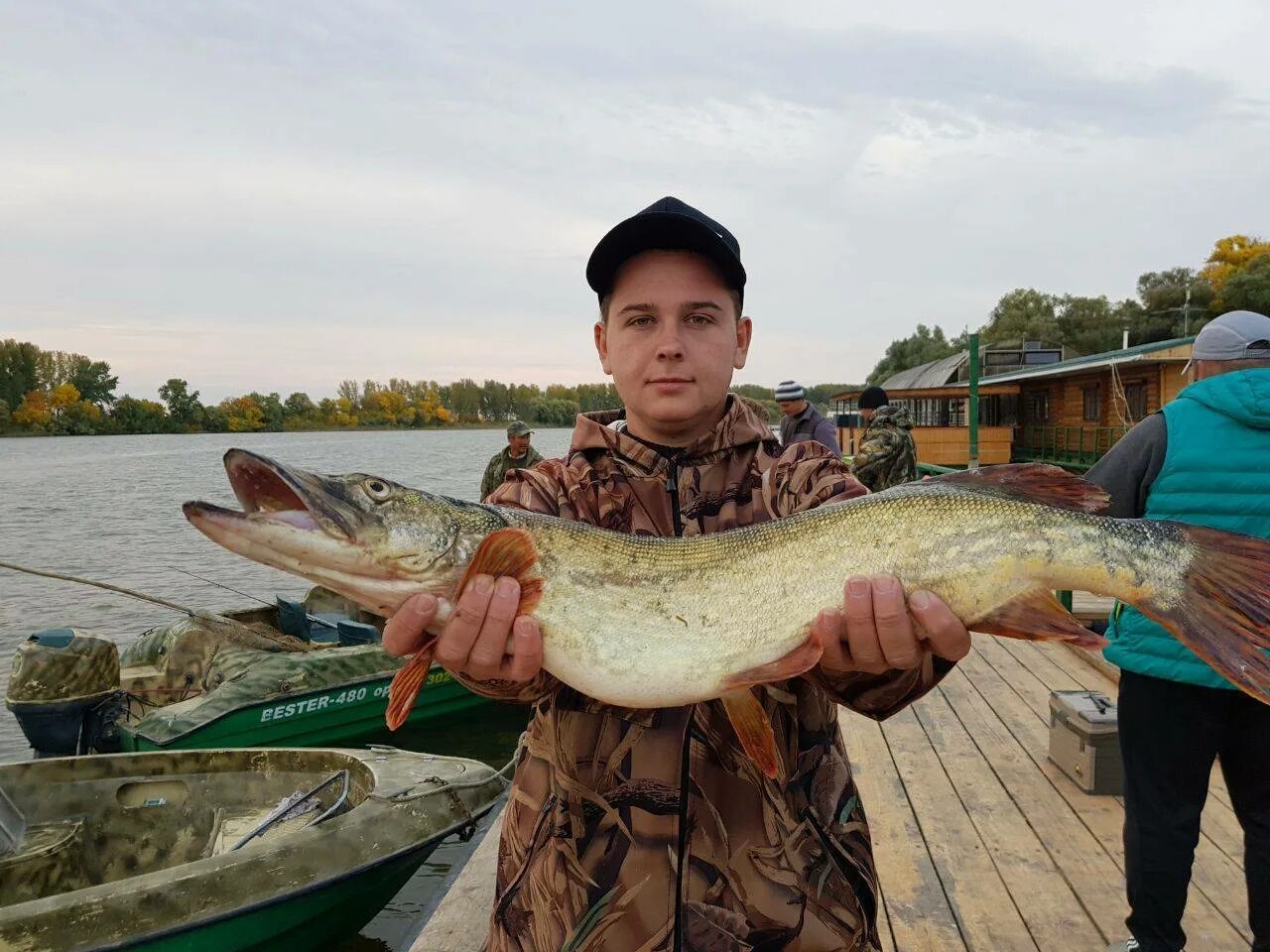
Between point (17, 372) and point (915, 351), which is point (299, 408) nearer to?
point (17, 372)

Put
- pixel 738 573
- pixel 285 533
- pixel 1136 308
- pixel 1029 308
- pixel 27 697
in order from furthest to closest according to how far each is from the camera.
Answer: pixel 1029 308 < pixel 1136 308 < pixel 27 697 < pixel 738 573 < pixel 285 533

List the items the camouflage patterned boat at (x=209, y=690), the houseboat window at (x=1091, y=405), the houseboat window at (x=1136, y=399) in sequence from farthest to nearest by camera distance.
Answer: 1. the houseboat window at (x=1091, y=405)
2. the houseboat window at (x=1136, y=399)
3. the camouflage patterned boat at (x=209, y=690)

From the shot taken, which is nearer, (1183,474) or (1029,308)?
(1183,474)

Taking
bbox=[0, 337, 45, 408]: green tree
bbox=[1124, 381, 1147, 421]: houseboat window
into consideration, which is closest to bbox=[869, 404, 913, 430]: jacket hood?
bbox=[1124, 381, 1147, 421]: houseboat window

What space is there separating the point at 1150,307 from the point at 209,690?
63786 millimetres

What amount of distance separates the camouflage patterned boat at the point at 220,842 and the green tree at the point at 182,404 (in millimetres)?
43952

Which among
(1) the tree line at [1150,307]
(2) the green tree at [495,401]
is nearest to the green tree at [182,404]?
(2) the green tree at [495,401]

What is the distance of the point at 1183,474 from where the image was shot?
2578 mm

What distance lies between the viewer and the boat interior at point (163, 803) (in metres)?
4.43

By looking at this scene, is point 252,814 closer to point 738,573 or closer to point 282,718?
point 282,718

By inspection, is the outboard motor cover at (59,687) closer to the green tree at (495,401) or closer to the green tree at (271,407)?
the green tree at (271,407)

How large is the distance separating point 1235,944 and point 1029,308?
73.8 metres

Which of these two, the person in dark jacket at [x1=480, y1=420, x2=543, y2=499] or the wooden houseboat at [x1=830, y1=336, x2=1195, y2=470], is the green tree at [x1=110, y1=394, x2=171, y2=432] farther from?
the person in dark jacket at [x1=480, y1=420, x2=543, y2=499]

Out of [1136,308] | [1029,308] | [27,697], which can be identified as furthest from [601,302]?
[1029,308]
